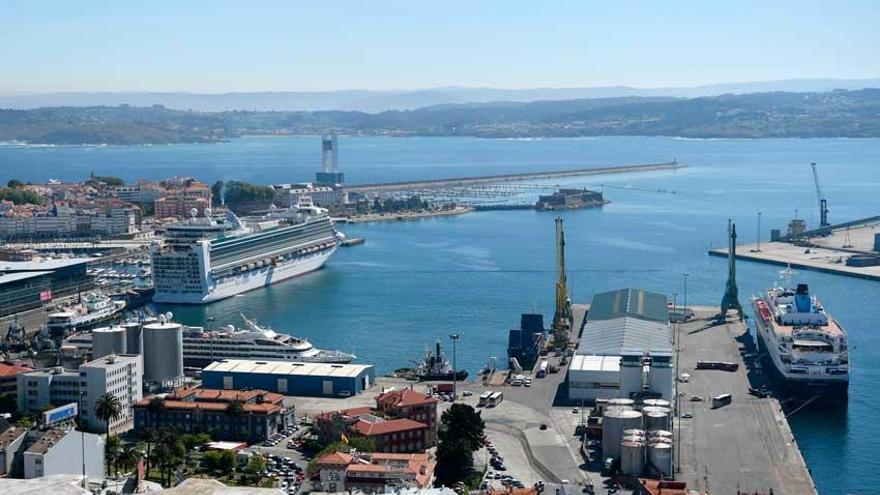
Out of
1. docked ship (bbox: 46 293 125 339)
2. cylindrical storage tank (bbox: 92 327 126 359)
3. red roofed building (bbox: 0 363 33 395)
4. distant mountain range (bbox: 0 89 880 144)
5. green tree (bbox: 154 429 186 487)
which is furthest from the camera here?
distant mountain range (bbox: 0 89 880 144)

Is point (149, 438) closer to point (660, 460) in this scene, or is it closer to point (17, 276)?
point (660, 460)

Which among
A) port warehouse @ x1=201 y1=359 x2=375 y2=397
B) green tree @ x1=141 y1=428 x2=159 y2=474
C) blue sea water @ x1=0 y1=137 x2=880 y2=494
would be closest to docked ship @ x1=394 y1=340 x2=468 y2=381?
blue sea water @ x1=0 y1=137 x2=880 y2=494

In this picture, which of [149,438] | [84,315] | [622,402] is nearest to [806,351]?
[622,402]

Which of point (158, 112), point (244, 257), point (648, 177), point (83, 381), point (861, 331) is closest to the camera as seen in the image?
point (83, 381)

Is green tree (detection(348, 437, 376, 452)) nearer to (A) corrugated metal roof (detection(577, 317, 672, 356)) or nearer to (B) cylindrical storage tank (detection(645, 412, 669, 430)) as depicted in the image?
(B) cylindrical storage tank (detection(645, 412, 669, 430))

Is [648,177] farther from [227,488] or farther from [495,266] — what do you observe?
[227,488]

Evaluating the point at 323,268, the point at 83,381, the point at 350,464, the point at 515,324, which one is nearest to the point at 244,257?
the point at 323,268
